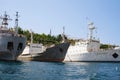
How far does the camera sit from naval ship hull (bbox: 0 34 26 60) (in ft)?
258

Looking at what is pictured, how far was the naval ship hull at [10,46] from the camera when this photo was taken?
7850 centimetres

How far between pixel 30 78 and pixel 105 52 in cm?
7493

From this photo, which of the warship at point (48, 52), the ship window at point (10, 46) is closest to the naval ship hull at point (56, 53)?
the warship at point (48, 52)

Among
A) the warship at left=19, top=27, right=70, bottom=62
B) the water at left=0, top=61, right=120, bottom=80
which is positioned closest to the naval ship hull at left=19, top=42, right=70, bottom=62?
the warship at left=19, top=27, right=70, bottom=62

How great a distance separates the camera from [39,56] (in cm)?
9744

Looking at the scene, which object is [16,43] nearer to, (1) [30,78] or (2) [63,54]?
(2) [63,54]

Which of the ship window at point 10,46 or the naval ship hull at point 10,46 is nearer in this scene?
the naval ship hull at point 10,46

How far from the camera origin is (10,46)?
80.5 m

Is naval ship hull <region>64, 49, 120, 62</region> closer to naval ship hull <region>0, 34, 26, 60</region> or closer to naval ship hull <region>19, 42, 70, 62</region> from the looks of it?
naval ship hull <region>19, 42, 70, 62</region>

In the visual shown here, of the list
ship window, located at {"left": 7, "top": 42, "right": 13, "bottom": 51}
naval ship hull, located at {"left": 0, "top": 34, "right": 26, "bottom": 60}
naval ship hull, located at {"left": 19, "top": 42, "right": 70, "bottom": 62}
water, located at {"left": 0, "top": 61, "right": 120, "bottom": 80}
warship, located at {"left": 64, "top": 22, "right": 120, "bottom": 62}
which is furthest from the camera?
warship, located at {"left": 64, "top": 22, "right": 120, "bottom": 62}

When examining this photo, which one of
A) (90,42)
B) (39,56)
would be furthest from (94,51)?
(39,56)

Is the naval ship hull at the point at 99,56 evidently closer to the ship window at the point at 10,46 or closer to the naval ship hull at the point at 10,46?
the naval ship hull at the point at 10,46

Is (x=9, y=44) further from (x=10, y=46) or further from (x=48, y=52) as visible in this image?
(x=48, y=52)

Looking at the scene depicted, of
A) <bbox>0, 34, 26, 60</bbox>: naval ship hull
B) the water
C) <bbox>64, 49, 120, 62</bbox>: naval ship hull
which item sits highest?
<bbox>0, 34, 26, 60</bbox>: naval ship hull
